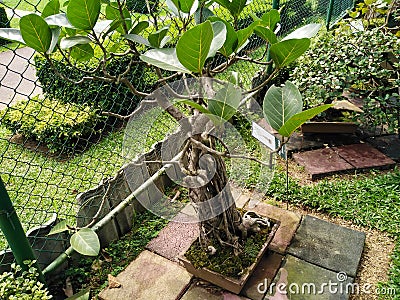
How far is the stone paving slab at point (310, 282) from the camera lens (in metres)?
2.02

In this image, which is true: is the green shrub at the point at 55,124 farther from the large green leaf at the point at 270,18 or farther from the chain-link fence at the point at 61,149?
the large green leaf at the point at 270,18

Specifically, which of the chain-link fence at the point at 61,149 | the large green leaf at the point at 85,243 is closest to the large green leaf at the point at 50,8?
the chain-link fence at the point at 61,149

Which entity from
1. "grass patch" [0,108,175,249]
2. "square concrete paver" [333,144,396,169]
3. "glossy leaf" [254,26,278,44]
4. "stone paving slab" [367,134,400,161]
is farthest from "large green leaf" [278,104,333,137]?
"stone paving slab" [367,134,400,161]

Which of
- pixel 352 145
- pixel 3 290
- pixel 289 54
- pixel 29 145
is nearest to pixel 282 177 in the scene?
pixel 352 145

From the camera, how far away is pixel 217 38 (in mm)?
1228

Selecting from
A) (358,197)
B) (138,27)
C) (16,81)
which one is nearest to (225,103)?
(138,27)

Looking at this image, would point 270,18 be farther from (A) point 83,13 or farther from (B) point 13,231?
(B) point 13,231

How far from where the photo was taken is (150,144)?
9.75 feet

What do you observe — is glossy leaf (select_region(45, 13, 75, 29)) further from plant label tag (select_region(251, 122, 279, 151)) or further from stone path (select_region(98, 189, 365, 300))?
stone path (select_region(98, 189, 365, 300))

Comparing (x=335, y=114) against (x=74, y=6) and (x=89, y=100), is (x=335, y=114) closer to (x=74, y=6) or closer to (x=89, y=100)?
(x=89, y=100)

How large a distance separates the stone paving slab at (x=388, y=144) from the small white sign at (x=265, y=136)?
1684mm

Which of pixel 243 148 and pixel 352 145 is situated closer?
pixel 243 148

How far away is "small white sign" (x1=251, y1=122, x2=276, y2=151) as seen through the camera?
2013 mm

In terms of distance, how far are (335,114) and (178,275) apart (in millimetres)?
2151
